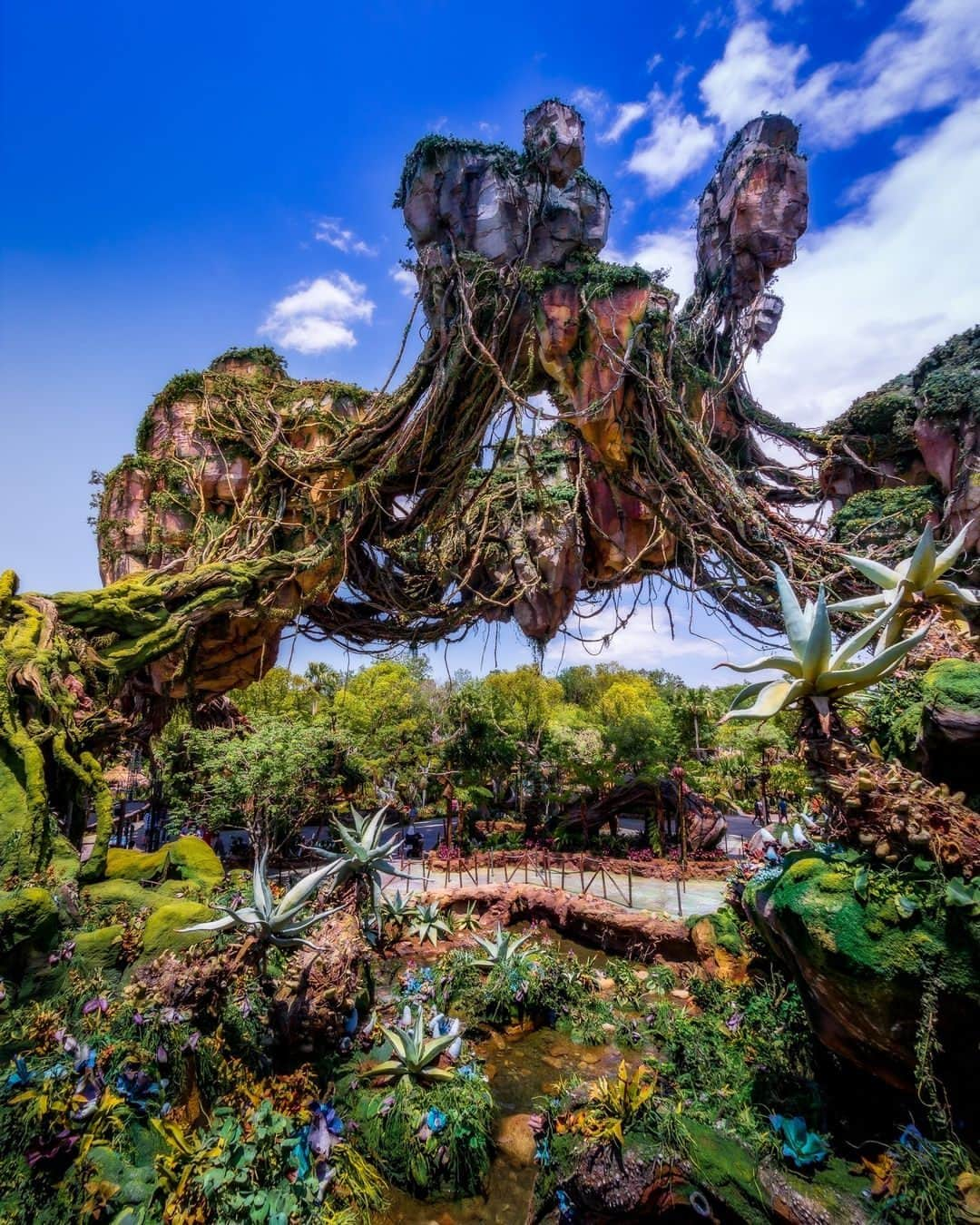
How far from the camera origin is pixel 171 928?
4.17 m

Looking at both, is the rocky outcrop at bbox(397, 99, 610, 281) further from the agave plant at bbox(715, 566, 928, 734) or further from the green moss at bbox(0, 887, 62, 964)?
the green moss at bbox(0, 887, 62, 964)

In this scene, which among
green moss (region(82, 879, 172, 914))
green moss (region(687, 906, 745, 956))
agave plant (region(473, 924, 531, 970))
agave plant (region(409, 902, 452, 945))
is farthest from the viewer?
agave plant (region(409, 902, 452, 945))

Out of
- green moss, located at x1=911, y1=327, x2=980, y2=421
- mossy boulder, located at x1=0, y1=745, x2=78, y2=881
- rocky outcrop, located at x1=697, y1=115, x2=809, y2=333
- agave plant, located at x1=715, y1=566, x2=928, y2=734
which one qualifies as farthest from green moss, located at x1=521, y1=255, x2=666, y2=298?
mossy boulder, located at x1=0, y1=745, x2=78, y2=881

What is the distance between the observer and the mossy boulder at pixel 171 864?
5.37m

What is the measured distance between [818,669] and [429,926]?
19.9 ft

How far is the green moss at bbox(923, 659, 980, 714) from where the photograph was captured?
8.91 feet

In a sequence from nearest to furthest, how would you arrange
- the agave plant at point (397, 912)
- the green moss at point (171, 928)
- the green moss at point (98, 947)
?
1. the green moss at point (98, 947)
2. the green moss at point (171, 928)
3. the agave plant at point (397, 912)

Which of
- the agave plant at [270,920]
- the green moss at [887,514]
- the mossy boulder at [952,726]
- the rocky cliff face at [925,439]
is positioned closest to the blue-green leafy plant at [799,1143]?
the mossy boulder at [952,726]

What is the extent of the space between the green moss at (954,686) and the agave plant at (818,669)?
376 millimetres

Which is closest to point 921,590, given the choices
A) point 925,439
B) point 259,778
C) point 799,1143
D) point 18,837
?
point 799,1143

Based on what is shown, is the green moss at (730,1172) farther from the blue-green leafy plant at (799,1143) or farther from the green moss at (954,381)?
the green moss at (954,381)

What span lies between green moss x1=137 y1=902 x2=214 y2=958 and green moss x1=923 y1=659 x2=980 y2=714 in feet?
16.0

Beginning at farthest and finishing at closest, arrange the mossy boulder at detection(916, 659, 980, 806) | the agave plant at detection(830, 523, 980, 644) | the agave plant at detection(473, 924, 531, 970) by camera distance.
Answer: the agave plant at detection(473, 924, 531, 970) < the agave plant at detection(830, 523, 980, 644) < the mossy boulder at detection(916, 659, 980, 806)

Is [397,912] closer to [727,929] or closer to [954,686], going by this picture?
[727,929]
